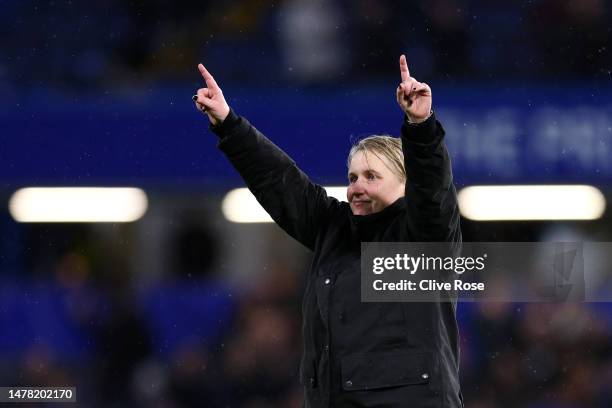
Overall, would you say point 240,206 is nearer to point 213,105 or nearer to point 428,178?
point 213,105

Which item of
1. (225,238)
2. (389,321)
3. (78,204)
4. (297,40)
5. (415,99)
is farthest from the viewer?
(297,40)

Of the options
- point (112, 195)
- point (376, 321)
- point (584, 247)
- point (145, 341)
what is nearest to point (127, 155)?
point (112, 195)

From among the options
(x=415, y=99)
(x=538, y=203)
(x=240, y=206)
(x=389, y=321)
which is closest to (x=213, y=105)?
(x=415, y=99)

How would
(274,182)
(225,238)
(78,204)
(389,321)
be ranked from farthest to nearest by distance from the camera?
1. (78,204)
2. (225,238)
3. (274,182)
4. (389,321)

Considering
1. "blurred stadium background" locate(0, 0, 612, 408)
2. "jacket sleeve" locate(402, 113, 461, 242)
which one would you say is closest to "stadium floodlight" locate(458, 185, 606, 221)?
"blurred stadium background" locate(0, 0, 612, 408)

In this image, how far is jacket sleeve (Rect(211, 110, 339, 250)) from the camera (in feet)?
7.25

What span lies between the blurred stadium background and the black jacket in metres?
2.90

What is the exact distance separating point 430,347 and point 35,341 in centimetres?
385

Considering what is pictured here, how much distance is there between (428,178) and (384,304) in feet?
0.91

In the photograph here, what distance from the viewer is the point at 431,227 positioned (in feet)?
6.38

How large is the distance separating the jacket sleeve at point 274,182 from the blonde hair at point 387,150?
0.46 feet

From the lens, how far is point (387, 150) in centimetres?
215

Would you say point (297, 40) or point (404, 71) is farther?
point (297, 40)

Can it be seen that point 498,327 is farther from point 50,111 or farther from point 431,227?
point 431,227
